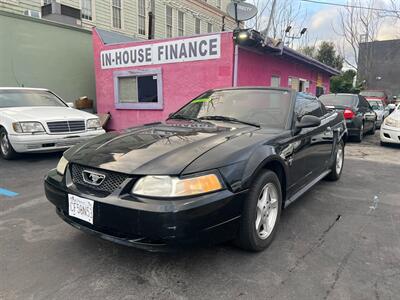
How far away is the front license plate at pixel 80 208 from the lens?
2396mm

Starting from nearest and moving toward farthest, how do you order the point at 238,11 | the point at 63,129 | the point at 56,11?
1. the point at 63,129
2. the point at 238,11
3. the point at 56,11

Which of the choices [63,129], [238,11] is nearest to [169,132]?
[63,129]

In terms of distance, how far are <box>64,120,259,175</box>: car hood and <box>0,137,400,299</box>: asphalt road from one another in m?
0.82

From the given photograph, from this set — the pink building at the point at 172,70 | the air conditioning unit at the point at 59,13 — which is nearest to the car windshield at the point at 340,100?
the pink building at the point at 172,70

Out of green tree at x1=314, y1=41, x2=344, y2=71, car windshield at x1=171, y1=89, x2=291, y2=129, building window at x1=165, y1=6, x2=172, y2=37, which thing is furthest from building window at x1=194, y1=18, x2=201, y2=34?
car windshield at x1=171, y1=89, x2=291, y2=129

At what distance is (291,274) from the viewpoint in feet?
8.18

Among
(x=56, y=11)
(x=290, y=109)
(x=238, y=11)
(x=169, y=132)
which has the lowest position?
(x=169, y=132)

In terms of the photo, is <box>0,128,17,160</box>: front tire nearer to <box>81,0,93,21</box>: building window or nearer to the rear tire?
the rear tire

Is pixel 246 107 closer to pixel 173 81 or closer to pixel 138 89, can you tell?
pixel 173 81

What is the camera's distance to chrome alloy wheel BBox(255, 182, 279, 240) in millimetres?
2803

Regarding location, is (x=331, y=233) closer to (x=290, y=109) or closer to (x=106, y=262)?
(x=290, y=109)

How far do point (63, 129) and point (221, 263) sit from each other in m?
4.88

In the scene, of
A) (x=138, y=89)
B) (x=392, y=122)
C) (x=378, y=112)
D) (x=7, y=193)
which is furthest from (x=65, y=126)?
(x=378, y=112)

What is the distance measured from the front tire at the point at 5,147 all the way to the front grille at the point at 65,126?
902 millimetres
